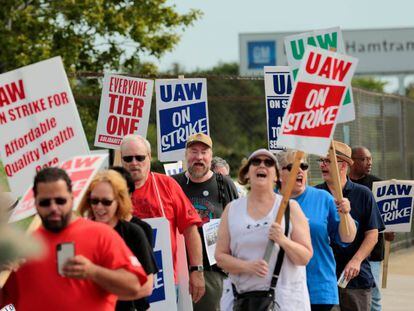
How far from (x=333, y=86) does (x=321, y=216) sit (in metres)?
1.13

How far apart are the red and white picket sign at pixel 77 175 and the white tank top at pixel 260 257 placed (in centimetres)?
140

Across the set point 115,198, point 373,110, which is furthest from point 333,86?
point 373,110

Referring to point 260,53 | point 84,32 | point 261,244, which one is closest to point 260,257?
point 261,244

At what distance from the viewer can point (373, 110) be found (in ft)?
75.8

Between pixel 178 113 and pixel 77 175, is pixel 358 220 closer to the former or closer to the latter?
pixel 178 113

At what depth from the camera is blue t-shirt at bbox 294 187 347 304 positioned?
29.3 feet

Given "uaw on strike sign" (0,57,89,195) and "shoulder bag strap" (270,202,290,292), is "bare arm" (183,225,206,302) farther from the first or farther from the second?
"uaw on strike sign" (0,57,89,195)

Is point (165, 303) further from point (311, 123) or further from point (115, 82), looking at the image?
point (115, 82)

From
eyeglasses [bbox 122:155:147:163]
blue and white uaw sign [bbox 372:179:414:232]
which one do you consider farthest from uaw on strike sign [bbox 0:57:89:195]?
blue and white uaw sign [bbox 372:179:414:232]

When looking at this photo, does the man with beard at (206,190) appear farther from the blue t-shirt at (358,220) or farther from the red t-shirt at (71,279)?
the red t-shirt at (71,279)

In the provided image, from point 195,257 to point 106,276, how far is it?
3582mm

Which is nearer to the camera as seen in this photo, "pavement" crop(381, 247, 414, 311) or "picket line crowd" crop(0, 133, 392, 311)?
"picket line crowd" crop(0, 133, 392, 311)

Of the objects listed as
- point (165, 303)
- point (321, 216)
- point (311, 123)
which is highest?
point (311, 123)

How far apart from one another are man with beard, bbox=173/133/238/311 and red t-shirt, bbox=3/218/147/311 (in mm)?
4311
